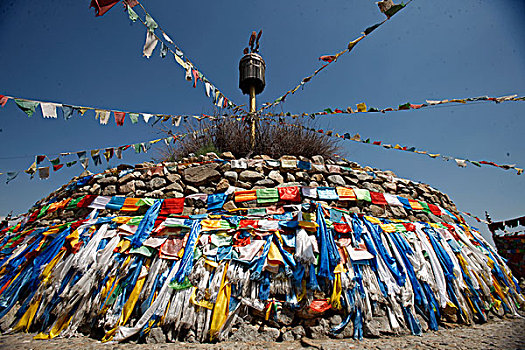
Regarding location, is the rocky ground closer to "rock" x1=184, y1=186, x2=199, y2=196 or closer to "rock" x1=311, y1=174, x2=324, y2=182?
"rock" x1=184, y1=186, x2=199, y2=196

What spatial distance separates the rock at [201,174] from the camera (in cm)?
406

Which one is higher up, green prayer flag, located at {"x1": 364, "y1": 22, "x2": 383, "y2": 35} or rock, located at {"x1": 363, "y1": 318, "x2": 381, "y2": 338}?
green prayer flag, located at {"x1": 364, "y1": 22, "x2": 383, "y2": 35}

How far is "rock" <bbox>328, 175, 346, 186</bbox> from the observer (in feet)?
14.5

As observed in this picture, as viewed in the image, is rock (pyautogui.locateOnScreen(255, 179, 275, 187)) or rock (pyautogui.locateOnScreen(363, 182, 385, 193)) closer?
rock (pyautogui.locateOnScreen(255, 179, 275, 187))

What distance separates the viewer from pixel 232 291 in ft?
9.52

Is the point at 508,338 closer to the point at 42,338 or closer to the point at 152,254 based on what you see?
the point at 152,254

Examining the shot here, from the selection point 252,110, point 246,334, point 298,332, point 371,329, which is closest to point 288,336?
point 298,332

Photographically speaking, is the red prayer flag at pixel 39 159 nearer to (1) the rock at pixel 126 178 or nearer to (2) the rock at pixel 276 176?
(1) the rock at pixel 126 178

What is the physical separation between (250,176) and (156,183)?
1.66 meters

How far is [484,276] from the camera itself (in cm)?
416

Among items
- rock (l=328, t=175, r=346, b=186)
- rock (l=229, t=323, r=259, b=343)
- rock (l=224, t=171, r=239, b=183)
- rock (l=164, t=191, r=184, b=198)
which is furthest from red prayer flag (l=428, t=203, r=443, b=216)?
rock (l=164, t=191, r=184, b=198)

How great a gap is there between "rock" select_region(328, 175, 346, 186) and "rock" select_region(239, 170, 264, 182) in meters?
1.32

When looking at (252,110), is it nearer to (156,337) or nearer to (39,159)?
(39,159)

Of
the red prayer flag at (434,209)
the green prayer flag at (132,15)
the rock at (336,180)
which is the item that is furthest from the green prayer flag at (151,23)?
the red prayer flag at (434,209)
